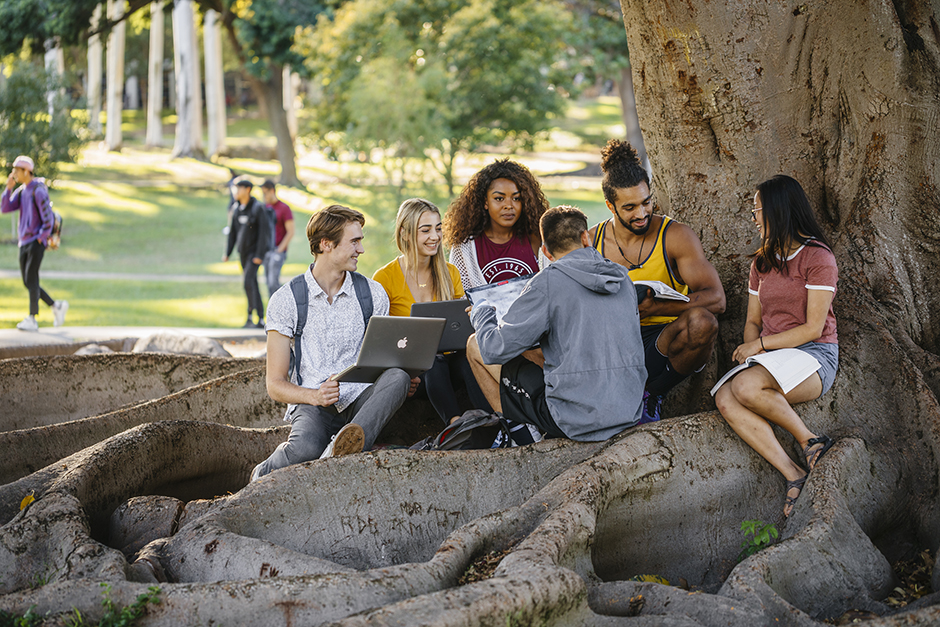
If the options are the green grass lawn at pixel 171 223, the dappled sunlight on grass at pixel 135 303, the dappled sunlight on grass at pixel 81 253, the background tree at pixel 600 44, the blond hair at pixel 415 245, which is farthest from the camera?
the background tree at pixel 600 44

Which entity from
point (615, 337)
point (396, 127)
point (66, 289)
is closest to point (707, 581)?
point (615, 337)

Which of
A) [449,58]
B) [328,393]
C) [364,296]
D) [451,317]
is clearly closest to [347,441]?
[328,393]

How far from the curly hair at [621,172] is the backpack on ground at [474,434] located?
1431 millimetres

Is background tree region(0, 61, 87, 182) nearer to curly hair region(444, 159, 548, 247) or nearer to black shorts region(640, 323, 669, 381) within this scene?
curly hair region(444, 159, 548, 247)

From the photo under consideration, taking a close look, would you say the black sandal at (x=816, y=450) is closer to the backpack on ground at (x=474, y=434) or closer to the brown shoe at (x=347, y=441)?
the backpack on ground at (x=474, y=434)

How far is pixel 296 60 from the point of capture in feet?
91.5

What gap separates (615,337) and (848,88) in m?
2.25

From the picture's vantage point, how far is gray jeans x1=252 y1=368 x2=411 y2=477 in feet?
16.1

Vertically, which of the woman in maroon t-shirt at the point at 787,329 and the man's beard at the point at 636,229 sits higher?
the man's beard at the point at 636,229

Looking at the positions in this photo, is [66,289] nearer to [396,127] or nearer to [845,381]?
[396,127]

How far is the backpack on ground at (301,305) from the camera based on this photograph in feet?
16.6

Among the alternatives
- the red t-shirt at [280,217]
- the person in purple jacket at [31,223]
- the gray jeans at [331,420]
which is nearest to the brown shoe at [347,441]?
the gray jeans at [331,420]

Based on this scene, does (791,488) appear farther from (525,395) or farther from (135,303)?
(135,303)

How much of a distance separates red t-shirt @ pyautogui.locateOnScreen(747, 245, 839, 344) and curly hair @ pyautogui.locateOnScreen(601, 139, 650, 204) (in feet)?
2.71
